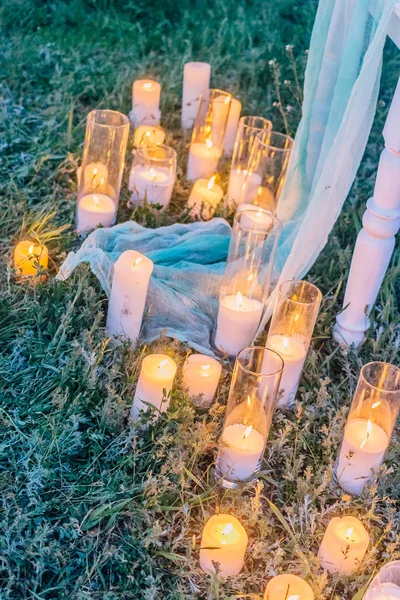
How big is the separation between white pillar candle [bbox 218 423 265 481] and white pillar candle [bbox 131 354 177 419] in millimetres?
185

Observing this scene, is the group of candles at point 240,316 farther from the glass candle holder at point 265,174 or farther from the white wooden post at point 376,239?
the white wooden post at point 376,239

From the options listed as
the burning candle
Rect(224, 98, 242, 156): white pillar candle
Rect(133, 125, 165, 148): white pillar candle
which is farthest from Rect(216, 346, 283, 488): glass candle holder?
Rect(224, 98, 242, 156): white pillar candle

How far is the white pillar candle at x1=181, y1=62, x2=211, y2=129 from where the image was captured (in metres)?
3.56

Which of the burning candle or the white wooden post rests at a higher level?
the white wooden post

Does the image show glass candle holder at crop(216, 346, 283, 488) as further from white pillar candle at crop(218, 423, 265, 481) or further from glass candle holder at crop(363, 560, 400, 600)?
glass candle holder at crop(363, 560, 400, 600)

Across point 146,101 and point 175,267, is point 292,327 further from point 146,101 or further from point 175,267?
point 146,101

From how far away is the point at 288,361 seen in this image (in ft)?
7.29

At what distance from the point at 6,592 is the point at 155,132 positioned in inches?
80.9

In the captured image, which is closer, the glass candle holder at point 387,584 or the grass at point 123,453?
the glass candle holder at point 387,584

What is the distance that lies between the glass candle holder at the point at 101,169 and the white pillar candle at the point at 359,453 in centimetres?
118

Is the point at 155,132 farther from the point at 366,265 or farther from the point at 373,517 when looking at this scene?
the point at 373,517

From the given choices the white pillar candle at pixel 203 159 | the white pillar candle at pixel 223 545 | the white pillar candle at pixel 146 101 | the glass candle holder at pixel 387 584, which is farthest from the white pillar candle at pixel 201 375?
the white pillar candle at pixel 146 101

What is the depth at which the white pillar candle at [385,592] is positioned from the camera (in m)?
1.66

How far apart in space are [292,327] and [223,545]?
27.9 inches
